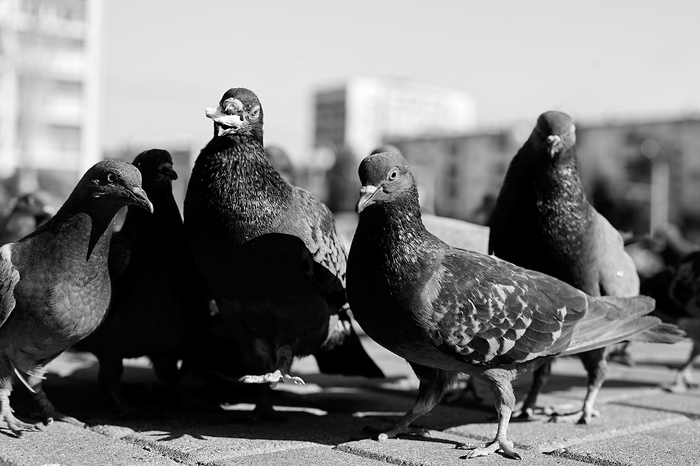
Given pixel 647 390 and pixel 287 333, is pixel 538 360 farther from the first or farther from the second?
pixel 647 390

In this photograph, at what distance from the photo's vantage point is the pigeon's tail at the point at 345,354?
447cm

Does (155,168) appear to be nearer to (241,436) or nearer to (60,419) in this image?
(60,419)

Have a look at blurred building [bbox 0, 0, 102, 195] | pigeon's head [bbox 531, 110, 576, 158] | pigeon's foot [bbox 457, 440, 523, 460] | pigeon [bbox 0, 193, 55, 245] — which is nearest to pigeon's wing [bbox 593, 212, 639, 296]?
pigeon's head [bbox 531, 110, 576, 158]

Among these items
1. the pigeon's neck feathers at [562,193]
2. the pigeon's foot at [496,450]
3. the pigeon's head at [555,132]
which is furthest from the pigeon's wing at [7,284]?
the pigeon's head at [555,132]

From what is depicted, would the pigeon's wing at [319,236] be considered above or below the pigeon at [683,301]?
above

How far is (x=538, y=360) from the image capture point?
3799 mm

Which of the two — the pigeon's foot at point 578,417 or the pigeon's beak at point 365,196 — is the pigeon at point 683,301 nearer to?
the pigeon's foot at point 578,417

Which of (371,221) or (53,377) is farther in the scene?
(53,377)

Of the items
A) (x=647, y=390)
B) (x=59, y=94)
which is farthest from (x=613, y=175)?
(x=647, y=390)

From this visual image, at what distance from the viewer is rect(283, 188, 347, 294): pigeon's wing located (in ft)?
13.0

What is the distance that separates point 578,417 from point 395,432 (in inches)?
48.6

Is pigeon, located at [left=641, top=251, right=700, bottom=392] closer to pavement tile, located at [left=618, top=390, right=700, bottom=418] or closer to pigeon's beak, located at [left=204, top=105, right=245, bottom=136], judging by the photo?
pavement tile, located at [left=618, top=390, right=700, bottom=418]

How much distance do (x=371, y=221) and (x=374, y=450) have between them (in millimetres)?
1074

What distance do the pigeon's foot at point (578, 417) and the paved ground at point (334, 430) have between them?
0.23 ft
